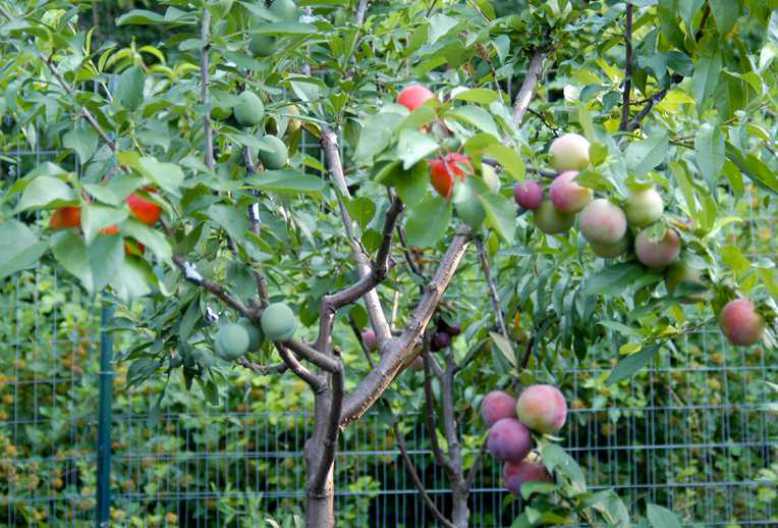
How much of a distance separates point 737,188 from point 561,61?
665mm

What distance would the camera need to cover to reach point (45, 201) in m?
0.83

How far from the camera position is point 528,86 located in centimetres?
165

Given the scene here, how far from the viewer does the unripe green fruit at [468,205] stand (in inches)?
35.2

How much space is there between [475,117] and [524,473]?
0.39 metres

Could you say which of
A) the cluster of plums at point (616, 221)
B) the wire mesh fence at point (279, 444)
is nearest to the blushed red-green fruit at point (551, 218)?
the cluster of plums at point (616, 221)

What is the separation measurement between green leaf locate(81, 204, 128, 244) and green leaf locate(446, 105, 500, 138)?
30 centimetres

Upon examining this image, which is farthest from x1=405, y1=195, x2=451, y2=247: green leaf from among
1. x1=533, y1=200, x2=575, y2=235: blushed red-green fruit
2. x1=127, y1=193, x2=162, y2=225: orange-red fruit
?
x1=127, y1=193, x2=162, y2=225: orange-red fruit

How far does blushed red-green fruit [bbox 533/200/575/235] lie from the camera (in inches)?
40.2

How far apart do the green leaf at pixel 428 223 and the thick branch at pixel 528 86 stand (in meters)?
0.65

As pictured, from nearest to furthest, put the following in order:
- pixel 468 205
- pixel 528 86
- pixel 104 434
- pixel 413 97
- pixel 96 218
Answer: pixel 96 218 < pixel 468 205 < pixel 413 97 < pixel 528 86 < pixel 104 434

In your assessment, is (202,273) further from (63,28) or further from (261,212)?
(63,28)

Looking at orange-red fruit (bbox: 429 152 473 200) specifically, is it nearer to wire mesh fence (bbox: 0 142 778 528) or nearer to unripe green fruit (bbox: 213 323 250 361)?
unripe green fruit (bbox: 213 323 250 361)

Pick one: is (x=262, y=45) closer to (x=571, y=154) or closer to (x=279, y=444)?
(x=571, y=154)

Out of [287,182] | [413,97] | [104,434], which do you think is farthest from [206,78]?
[104,434]
